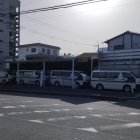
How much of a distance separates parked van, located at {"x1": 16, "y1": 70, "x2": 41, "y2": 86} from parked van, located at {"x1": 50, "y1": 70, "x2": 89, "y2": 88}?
2.46 meters

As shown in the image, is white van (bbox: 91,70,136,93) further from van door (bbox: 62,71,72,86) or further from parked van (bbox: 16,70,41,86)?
parked van (bbox: 16,70,41,86)

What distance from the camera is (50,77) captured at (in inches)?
1415

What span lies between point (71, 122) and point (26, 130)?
82.1 inches

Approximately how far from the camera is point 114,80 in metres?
28.7

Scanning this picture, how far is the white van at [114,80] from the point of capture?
27.8m

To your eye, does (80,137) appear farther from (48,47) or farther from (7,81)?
(48,47)

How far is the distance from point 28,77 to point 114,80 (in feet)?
42.7

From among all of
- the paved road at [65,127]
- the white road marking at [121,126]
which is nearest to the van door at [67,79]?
the paved road at [65,127]

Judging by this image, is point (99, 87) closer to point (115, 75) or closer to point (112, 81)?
point (112, 81)

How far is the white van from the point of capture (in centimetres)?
2778

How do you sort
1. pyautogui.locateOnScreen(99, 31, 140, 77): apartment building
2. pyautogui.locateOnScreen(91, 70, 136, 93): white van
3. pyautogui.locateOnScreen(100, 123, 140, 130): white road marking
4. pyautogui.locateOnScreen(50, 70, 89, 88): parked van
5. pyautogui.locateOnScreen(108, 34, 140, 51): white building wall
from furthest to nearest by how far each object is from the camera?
pyautogui.locateOnScreen(108, 34, 140, 51): white building wall
pyautogui.locateOnScreen(50, 70, 89, 88): parked van
pyautogui.locateOnScreen(99, 31, 140, 77): apartment building
pyautogui.locateOnScreen(91, 70, 136, 93): white van
pyautogui.locateOnScreen(100, 123, 140, 130): white road marking

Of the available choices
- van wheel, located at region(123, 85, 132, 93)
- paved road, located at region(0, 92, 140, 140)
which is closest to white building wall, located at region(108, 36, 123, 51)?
van wheel, located at region(123, 85, 132, 93)

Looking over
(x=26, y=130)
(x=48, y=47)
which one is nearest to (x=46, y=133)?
(x=26, y=130)

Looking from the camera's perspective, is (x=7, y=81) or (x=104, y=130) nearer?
(x=104, y=130)
